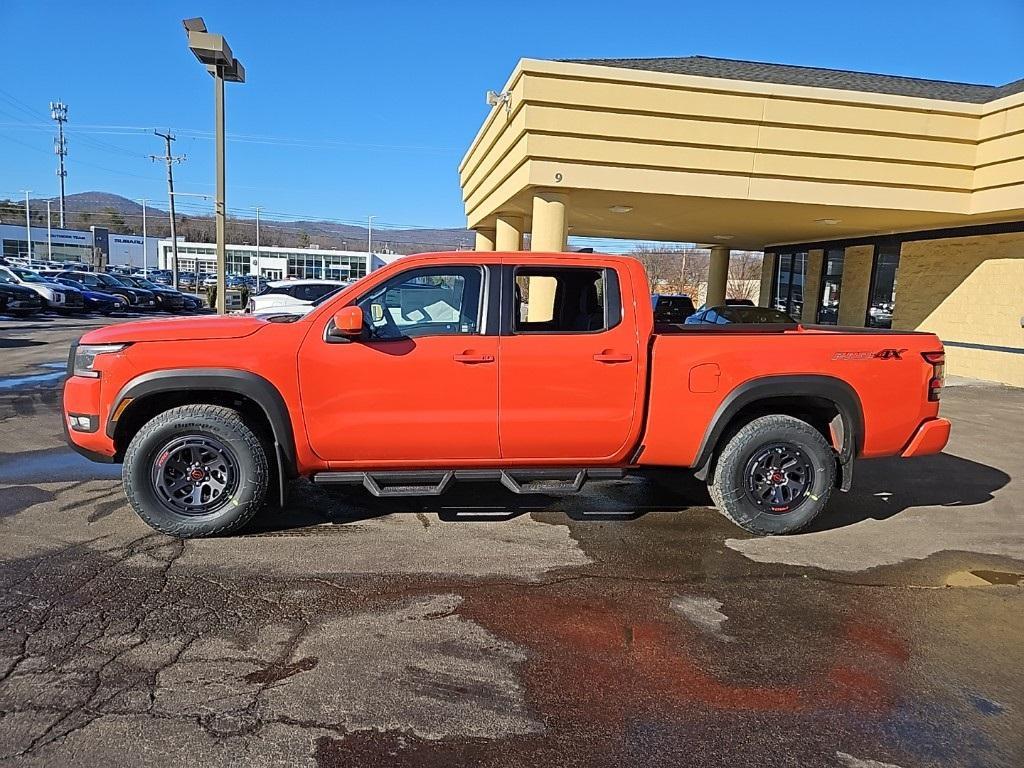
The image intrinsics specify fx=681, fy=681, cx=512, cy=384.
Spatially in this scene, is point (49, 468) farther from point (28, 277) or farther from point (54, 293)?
point (28, 277)

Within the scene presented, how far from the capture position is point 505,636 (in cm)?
343

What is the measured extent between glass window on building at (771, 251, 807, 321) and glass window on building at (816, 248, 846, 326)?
0.99 metres

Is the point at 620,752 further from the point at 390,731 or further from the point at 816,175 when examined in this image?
the point at 816,175

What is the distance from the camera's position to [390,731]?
2668 millimetres

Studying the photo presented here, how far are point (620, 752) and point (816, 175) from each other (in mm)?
11516

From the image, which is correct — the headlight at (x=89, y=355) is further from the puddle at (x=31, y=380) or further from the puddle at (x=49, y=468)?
the puddle at (x=31, y=380)

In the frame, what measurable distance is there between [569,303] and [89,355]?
3.25 m

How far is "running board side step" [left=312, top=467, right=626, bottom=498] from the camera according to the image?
181 inches

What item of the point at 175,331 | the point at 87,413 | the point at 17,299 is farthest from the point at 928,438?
the point at 17,299

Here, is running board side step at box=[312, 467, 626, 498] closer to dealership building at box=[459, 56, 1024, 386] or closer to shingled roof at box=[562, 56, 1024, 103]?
dealership building at box=[459, 56, 1024, 386]

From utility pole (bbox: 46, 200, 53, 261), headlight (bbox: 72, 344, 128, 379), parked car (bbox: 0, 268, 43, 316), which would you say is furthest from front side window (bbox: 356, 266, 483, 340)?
utility pole (bbox: 46, 200, 53, 261)

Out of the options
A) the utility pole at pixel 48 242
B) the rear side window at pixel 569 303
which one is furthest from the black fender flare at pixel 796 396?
the utility pole at pixel 48 242

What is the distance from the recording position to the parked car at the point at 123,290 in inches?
1225

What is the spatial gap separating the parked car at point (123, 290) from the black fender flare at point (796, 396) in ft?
103
